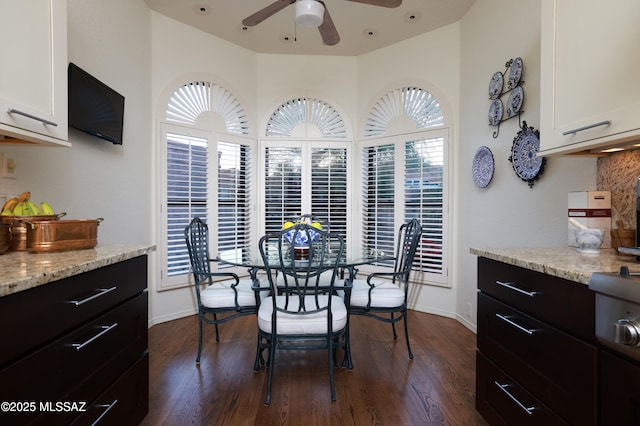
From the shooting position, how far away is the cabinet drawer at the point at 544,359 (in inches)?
40.6

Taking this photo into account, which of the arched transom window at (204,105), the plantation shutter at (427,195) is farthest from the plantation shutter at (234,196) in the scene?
the plantation shutter at (427,195)

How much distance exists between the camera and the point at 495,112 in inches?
107

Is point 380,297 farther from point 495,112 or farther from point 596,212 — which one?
point 495,112

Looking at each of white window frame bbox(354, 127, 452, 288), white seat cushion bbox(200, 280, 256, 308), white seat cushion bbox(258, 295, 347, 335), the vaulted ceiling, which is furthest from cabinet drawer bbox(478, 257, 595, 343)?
the vaulted ceiling

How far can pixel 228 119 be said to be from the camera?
3.81 meters

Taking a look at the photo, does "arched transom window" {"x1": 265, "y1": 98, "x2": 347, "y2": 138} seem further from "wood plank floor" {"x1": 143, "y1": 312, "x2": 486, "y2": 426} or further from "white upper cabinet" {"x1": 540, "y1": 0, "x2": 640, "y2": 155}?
"white upper cabinet" {"x1": 540, "y1": 0, "x2": 640, "y2": 155}

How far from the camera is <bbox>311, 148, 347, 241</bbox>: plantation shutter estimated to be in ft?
13.5

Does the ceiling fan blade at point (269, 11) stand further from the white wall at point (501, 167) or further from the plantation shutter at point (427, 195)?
the plantation shutter at point (427, 195)

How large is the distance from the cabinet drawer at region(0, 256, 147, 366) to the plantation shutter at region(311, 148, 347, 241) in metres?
2.81

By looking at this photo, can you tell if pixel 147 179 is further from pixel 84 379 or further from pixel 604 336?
pixel 604 336

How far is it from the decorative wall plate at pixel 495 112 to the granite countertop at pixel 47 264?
9.23ft

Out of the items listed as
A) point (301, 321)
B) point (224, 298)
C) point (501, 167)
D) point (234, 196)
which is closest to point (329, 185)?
point (234, 196)

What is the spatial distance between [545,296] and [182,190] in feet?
10.8

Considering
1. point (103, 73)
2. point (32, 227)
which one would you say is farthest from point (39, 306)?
point (103, 73)
